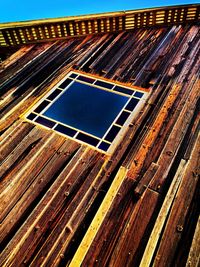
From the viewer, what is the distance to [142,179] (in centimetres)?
353

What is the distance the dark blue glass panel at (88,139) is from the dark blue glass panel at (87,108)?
0.13 m

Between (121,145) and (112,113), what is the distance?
94 cm

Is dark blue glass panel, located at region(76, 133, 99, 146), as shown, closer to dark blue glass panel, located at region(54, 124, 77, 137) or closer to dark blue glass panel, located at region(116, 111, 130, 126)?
dark blue glass panel, located at region(54, 124, 77, 137)

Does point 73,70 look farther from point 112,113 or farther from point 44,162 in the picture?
point 44,162

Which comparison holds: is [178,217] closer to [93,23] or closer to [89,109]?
[89,109]

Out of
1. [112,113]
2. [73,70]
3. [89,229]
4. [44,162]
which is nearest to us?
[89,229]

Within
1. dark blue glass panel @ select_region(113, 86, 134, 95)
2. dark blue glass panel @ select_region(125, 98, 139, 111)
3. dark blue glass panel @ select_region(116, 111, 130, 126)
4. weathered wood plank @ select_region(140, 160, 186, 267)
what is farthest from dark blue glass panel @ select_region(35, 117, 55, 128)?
weathered wood plank @ select_region(140, 160, 186, 267)

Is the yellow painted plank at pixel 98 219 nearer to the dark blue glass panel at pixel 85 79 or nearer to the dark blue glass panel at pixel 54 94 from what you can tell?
the dark blue glass panel at pixel 54 94

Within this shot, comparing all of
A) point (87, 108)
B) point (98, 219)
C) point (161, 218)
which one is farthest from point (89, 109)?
point (161, 218)

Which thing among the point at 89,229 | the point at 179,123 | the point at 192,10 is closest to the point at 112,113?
the point at 179,123

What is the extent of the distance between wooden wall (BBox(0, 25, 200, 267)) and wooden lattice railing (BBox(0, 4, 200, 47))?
9.67ft

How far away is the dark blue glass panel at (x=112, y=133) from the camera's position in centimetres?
427

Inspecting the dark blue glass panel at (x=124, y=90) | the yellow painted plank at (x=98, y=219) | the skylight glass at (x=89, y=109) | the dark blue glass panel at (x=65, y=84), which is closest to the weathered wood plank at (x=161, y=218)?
the yellow painted plank at (x=98, y=219)

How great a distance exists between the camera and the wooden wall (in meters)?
2.83
